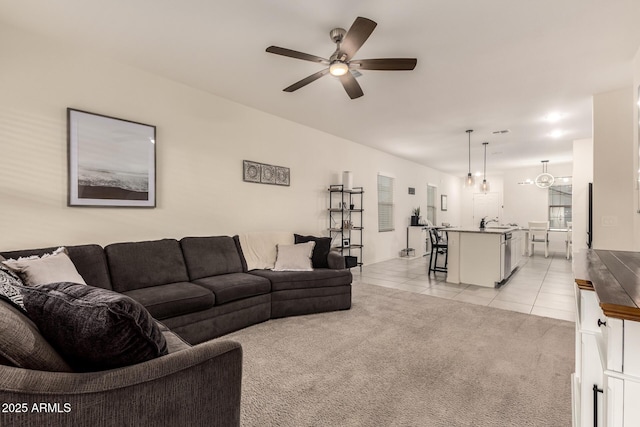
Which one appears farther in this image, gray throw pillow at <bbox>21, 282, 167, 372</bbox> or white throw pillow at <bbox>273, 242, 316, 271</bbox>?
white throw pillow at <bbox>273, 242, 316, 271</bbox>

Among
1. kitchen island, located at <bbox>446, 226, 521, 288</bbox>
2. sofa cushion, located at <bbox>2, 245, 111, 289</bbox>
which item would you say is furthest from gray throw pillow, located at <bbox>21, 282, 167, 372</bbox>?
kitchen island, located at <bbox>446, 226, 521, 288</bbox>

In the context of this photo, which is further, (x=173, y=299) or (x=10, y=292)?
(x=173, y=299)

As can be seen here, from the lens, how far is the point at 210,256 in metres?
3.44

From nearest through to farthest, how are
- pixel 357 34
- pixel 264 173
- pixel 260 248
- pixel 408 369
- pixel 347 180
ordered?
pixel 357 34
pixel 408 369
pixel 260 248
pixel 264 173
pixel 347 180

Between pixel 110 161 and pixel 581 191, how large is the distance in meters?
7.38

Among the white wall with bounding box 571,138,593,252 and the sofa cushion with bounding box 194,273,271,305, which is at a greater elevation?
the white wall with bounding box 571,138,593,252

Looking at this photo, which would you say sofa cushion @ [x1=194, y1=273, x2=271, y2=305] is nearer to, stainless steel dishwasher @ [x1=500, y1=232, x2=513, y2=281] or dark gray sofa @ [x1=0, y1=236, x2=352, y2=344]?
dark gray sofa @ [x1=0, y1=236, x2=352, y2=344]

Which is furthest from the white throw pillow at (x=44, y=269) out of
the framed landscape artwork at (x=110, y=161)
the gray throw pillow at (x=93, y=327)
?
the gray throw pillow at (x=93, y=327)

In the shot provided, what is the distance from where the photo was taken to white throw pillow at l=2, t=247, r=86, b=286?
1998mm

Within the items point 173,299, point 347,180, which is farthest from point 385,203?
point 173,299

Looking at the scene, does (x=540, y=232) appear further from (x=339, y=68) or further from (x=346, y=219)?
(x=339, y=68)

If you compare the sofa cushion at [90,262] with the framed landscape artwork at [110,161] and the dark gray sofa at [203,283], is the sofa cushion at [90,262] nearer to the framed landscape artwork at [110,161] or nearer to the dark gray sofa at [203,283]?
the dark gray sofa at [203,283]

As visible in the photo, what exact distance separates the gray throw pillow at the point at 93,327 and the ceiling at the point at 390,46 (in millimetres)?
2190

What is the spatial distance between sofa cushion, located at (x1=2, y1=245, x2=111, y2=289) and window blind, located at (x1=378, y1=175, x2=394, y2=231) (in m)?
5.57
